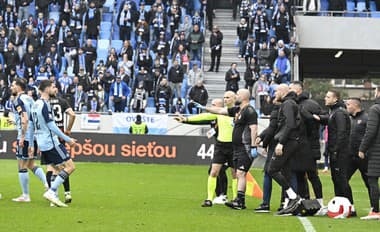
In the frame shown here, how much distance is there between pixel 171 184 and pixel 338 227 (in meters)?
9.05

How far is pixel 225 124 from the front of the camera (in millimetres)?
16422

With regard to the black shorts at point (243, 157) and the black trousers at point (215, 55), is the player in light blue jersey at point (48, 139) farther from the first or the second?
the black trousers at point (215, 55)

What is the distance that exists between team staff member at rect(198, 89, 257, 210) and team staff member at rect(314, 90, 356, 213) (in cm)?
125

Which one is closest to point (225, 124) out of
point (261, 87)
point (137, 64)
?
point (261, 87)

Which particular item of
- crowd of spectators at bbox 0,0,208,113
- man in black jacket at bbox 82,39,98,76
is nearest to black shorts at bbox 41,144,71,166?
crowd of spectators at bbox 0,0,208,113

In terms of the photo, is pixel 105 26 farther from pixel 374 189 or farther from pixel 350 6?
pixel 374 189

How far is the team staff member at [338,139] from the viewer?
1481 cm

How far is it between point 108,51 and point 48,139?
2307cm

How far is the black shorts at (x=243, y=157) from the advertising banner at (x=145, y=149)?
14.5 m

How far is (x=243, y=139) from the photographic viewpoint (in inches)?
619

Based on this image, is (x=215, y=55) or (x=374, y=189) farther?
(x=215, y=55)

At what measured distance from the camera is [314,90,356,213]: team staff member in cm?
1481

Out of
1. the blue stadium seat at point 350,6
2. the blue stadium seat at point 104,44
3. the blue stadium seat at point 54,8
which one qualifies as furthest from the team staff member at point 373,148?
the blue stadium seat at point 54,8

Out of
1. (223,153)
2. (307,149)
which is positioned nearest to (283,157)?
(307,149)
